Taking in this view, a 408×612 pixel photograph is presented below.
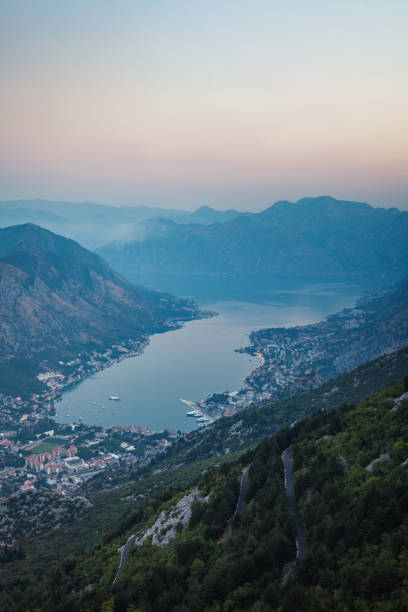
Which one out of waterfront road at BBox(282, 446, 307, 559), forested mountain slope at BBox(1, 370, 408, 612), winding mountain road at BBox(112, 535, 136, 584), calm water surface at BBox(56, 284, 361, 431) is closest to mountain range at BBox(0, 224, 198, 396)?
calm water surface at BBox(56, 284, 361, 431)

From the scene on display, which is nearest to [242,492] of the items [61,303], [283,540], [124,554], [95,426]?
[283,540]

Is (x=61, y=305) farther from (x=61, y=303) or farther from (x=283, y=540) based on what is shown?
(x=283, y=540)

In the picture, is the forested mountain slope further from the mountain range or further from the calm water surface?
the mountain range

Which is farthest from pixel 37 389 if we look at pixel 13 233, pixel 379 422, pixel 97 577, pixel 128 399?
pixel 13 233

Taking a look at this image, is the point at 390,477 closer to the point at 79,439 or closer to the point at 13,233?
the point at 79,439

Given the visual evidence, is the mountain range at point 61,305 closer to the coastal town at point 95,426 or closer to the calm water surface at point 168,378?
the coastal town at point 95,426
